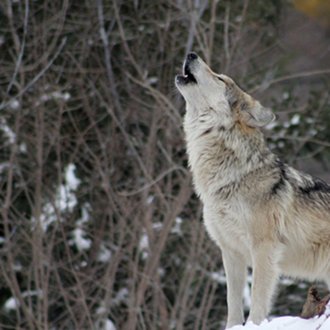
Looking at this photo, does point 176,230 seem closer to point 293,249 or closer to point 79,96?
point 79,96

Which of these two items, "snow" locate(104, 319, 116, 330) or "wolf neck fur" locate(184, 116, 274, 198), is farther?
"snow" locate(104, 319, 116, 330)

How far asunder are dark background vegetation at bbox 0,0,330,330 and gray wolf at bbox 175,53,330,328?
5.66m

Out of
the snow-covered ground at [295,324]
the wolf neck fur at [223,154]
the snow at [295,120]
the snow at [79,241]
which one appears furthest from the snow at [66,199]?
the snow-covered ground at [295,324]

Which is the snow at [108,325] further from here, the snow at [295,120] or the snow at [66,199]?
the snow at [295,120]

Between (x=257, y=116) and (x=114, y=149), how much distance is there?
7.94 m

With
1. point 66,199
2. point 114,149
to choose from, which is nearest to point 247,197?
point 66,199

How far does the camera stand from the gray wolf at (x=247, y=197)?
778cm

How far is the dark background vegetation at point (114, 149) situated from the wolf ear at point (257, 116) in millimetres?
5790

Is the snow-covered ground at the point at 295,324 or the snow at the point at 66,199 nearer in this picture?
the snow-covered ground at the point at 295,324

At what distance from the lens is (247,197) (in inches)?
311

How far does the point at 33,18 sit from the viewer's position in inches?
631

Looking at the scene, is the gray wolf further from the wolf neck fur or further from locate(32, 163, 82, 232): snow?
locate(32, 163, 82, 232): snow

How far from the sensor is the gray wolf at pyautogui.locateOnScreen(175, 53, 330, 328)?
7777mm

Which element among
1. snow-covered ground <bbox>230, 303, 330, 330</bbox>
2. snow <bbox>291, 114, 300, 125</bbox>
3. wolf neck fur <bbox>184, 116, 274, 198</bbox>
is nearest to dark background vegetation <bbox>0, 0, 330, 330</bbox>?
snow <bbox>291, 114, 300, 125</bbox>
